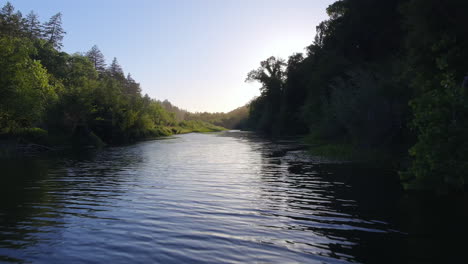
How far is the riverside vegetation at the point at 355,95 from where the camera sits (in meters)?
12.3

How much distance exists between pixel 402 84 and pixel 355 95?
4111mm

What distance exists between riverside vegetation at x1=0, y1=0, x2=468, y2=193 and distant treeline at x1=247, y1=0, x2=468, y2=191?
5 cm

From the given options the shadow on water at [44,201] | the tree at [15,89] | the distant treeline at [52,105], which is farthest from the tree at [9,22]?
the shadow on water at [44,201]

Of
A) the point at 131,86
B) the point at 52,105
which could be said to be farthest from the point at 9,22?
the point at 131,86

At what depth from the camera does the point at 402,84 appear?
28.5 metres

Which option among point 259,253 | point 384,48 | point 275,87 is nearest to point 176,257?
point 259,253

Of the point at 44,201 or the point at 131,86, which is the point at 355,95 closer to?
the point at 44,201

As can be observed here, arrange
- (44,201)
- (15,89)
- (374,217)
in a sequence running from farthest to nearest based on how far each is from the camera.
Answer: (15,89), (44,201), (374,217)

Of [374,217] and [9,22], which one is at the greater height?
[9,22]

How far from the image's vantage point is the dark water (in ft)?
25.3

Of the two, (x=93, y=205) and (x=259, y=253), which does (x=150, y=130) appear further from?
(x=259, y=253)

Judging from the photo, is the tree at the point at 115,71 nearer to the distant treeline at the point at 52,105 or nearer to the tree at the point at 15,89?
the distant treeline at the point at 52,105

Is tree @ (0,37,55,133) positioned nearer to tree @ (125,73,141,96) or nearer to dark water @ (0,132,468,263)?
dark water @ (0,132,468,263)

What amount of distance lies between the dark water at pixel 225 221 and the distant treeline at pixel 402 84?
2246 mm
